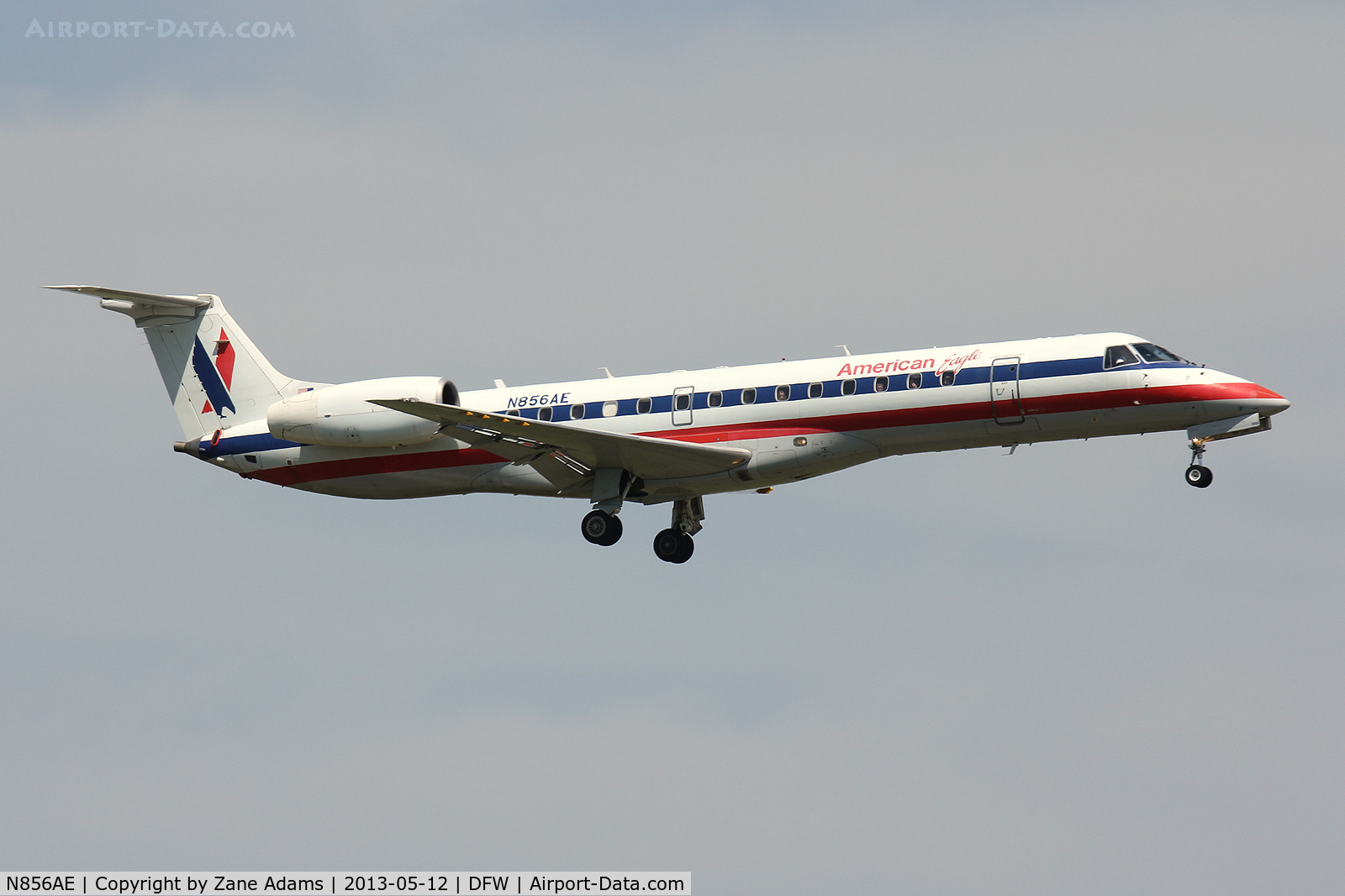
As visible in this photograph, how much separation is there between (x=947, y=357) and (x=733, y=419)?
4011 millimetres

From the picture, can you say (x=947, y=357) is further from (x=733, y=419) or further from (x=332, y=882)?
(x=332, y=882)

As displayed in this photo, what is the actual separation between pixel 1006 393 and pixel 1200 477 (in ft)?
11.8

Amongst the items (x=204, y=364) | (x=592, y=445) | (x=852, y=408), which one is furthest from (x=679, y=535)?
(x=204, y=364)

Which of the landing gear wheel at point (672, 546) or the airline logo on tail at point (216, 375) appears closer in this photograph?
the landing gear wheel at point (672, 546)

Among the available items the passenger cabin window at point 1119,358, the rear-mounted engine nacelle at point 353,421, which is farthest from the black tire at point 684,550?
the passenger cabin window at point 1119,358

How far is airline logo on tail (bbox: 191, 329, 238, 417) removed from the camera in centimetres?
3331

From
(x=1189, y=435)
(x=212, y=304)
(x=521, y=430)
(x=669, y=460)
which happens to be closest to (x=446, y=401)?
(x=521, y=430)

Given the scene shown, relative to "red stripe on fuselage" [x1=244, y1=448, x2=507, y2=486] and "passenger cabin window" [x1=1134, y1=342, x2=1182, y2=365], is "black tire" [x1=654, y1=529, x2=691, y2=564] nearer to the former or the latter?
"red stripe on fuselage" [x1=244, y1=448, x2=507, y2=486]

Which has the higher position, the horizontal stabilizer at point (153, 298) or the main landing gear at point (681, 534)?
the horizontal stabilizer at point (153, 298)

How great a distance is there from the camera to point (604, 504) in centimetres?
3019

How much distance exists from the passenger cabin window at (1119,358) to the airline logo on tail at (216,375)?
17.3 m

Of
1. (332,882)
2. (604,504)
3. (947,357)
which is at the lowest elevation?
(332,882)

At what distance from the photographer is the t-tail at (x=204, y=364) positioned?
33.2 m

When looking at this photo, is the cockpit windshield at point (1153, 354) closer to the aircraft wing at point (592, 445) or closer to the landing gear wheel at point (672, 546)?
the aircraft wing at point (592, 445)
